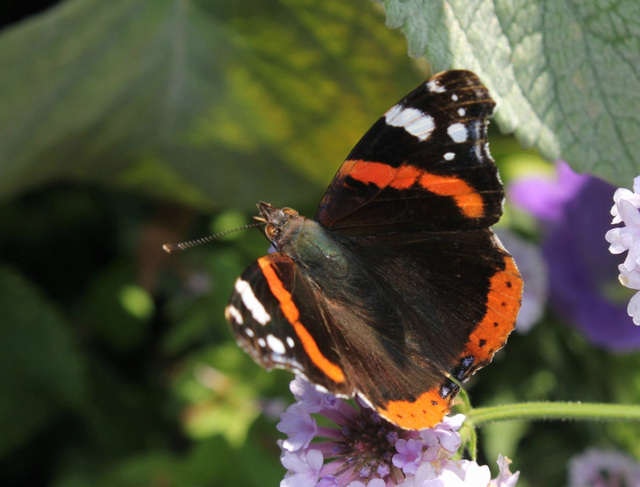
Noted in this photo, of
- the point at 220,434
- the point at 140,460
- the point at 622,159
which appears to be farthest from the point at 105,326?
the point at 622,159

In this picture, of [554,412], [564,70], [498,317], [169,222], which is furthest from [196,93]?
[554,412]

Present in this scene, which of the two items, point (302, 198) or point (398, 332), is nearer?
point (398, 332)

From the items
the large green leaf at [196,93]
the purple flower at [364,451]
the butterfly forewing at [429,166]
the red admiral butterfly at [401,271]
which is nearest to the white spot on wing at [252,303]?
the red admiral butterfly at [401,271]

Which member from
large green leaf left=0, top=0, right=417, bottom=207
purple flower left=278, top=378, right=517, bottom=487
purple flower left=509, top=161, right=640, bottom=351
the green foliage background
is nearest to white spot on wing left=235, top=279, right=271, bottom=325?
purple flower left=278, top=378, right=517, bottom=487

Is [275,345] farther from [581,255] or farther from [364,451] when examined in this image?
[581,255]

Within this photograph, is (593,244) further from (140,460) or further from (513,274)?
(140,460)

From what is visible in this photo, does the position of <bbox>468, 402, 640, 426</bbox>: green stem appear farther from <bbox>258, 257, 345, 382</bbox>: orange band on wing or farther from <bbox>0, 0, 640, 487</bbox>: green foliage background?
<bbox>0, 0, 640, 487</bbox>: green foliage background

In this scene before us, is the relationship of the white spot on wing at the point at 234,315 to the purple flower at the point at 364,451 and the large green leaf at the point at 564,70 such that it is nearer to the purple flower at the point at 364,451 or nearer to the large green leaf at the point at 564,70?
the purple flower at the point at 364,451
